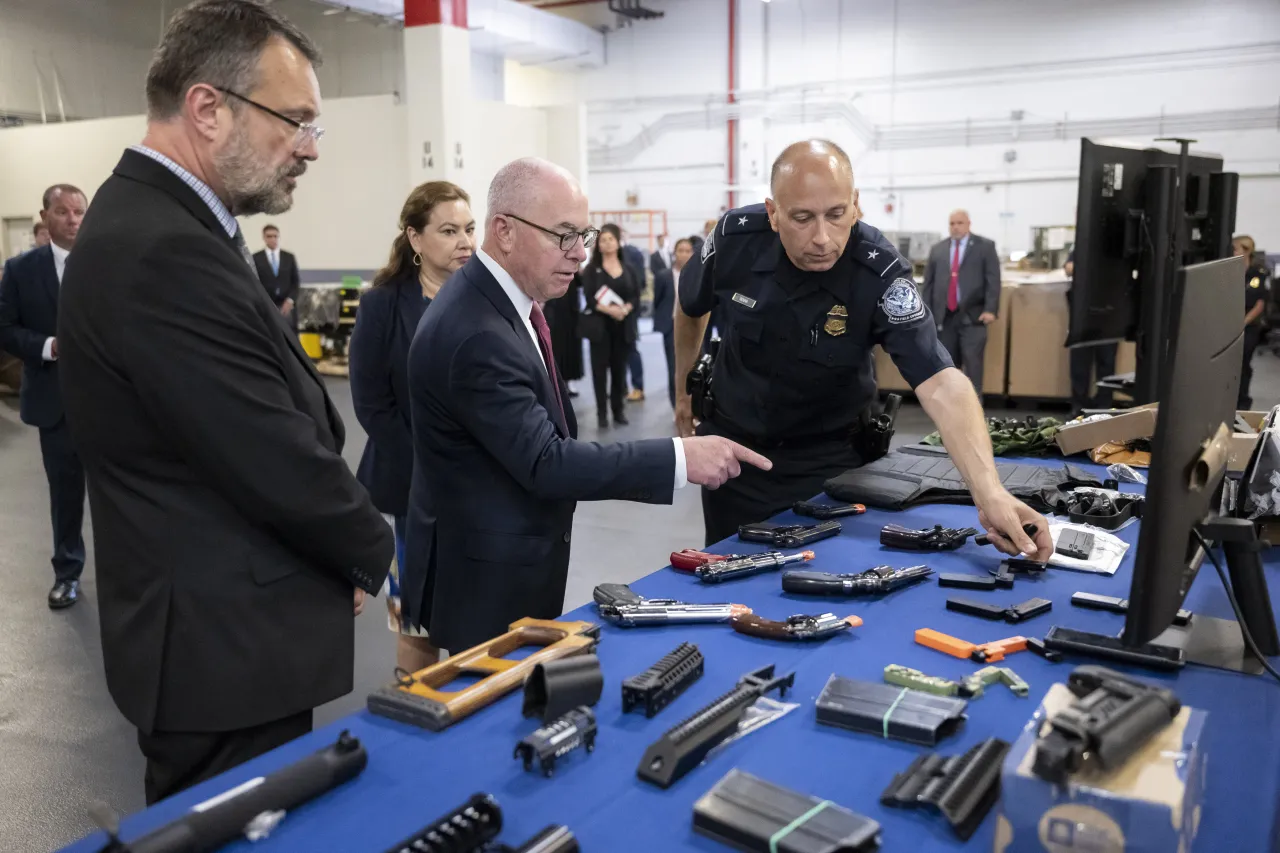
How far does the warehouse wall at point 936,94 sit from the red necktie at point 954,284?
4539mm

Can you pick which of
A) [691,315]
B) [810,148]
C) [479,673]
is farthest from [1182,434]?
[691,315]

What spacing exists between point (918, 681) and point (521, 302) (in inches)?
38.8

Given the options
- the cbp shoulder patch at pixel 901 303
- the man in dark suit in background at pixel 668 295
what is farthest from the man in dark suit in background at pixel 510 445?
the man in dark suit in background at pixel 668 295

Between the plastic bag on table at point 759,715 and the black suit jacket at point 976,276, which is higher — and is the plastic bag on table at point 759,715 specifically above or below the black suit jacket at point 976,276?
below

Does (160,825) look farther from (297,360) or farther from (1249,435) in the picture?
(1249,435)

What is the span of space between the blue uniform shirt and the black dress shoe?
8.95 ft

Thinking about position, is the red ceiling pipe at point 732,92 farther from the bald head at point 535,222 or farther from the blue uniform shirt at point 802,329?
the bald head at point 535,222

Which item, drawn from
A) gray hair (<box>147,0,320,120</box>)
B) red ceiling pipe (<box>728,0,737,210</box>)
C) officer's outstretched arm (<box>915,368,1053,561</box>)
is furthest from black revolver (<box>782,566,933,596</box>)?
red ceiling pipe (<box>728,0,737,210</box>)

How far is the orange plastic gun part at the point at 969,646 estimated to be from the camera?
1431 millimetres

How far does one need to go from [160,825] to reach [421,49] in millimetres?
9578

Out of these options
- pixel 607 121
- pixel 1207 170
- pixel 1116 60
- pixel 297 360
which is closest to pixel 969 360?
pixel 1207 170

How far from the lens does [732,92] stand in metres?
13.9

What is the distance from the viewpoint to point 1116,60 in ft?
38.3

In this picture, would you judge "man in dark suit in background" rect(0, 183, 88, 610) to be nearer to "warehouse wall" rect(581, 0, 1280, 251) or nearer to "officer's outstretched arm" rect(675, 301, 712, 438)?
"officer's outstretched arm" rect(675, 301, 712, 438)
